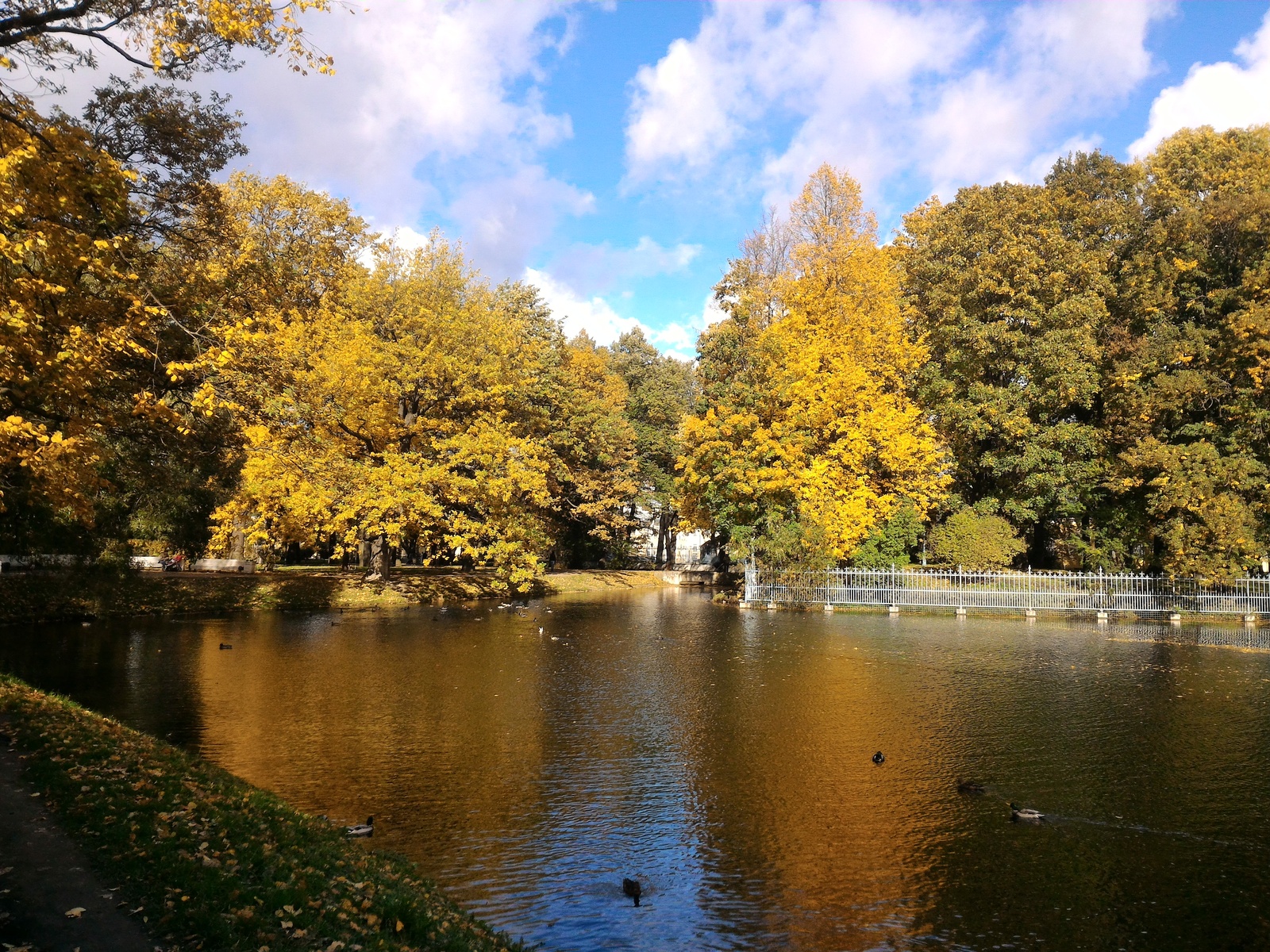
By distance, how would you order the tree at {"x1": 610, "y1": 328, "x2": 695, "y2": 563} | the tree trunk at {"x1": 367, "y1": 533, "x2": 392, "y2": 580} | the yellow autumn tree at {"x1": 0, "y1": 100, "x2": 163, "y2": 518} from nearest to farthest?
the yellow autumn tree at {"x1": 0, "y1": 100, "x2": 163, "y2": 518}
the tree trunk at {"x1": 367, "y1": 533, "x2": 392, "y2": 580}
the tree at {"x1": 610, "y1": 328, "x2": 695, "y2": 563}

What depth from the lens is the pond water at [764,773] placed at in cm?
733

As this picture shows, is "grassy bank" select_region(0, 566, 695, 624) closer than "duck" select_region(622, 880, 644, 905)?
No

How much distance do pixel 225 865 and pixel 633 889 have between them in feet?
11.1

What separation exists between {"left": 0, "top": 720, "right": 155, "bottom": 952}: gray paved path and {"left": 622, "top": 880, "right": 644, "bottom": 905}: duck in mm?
3908

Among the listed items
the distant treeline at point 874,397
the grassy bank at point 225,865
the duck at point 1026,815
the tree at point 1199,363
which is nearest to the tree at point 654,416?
the distant treeline at point 874,397

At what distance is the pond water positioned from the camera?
7332 mm

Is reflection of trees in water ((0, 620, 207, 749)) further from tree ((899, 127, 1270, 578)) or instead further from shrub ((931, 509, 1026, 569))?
tree ((899, 127, 1270, 578))

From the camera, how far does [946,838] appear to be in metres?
9.02

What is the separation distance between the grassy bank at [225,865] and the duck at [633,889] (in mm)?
1471

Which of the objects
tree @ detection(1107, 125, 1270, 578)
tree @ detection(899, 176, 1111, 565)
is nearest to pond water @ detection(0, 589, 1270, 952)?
tree @ detection(1107, 125, 1270, 578)

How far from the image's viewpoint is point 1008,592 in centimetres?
3122

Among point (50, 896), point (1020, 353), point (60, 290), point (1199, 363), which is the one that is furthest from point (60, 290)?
point (1199, 363)

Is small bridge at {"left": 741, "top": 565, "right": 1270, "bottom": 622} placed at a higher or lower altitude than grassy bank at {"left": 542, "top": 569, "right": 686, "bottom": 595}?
higher

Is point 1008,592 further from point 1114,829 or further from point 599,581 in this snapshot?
point 599,581
